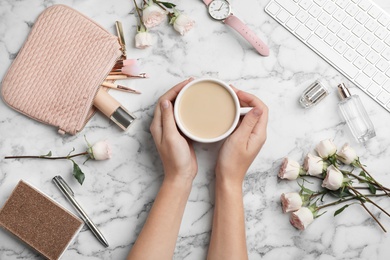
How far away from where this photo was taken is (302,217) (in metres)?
1.16

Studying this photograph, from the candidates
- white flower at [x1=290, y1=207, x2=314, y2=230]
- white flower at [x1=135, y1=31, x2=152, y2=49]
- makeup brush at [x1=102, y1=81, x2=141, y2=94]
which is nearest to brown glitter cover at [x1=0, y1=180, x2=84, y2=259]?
makeup brush at [x1=102, y1=81, x2=141, y2=94]

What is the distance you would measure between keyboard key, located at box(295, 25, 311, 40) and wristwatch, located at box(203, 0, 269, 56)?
0.09 m

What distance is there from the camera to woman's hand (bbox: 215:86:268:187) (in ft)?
3.65

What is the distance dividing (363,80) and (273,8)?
10.9 inches

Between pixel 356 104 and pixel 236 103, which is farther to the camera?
pixel 356 104

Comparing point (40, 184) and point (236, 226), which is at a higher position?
point (236, 226)

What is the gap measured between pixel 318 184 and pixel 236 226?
0.24 m

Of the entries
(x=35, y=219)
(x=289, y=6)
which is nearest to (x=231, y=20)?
(x=289, y=6)

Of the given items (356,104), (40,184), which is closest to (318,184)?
(356,104)

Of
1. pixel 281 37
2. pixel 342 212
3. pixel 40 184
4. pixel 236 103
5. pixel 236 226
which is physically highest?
pixel 281 37

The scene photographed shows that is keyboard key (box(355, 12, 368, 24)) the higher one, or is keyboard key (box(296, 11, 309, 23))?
keyboard key (box(355, 12, 368, 24))

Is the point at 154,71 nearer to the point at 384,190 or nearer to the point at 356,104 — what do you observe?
the point at 356,104

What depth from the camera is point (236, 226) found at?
3.71ft

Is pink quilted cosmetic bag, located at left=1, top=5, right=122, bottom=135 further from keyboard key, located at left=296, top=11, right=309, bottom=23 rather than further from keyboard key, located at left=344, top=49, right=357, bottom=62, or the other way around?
keyboard key, located at left=344, top=49, right=357, bottom=62
